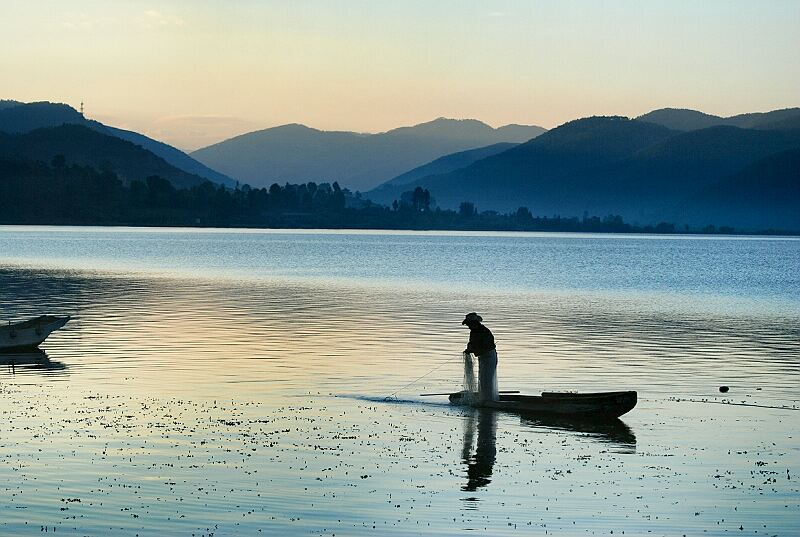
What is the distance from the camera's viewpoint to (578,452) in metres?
30.9

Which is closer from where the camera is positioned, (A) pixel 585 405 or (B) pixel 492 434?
(B) pixel 492 434

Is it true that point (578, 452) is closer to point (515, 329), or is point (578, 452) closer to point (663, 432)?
point (663, 432)

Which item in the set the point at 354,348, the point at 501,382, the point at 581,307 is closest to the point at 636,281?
the point at 581,307

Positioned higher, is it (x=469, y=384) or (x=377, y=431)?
(x=469, y=384)

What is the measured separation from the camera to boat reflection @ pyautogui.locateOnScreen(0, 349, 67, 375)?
4584 cm

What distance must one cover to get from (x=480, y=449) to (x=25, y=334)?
2855cm

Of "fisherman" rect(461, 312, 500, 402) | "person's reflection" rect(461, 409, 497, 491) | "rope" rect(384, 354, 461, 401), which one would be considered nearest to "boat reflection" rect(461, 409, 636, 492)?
"person's reflection" rect(461, 409, 497, 491)

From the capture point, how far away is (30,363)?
48312mm

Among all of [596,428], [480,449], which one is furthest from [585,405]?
[480,449]

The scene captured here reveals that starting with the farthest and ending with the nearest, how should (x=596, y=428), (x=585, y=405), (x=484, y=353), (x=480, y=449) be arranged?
(x=484, y=353)
(x=585, y=405)
(x=596, y=428)
(x=480, y=449)

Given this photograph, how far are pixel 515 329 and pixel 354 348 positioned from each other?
53.9ft

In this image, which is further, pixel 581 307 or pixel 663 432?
pixel 581 307

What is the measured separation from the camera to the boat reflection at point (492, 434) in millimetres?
28266

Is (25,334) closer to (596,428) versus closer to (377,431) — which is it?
(377,431)
